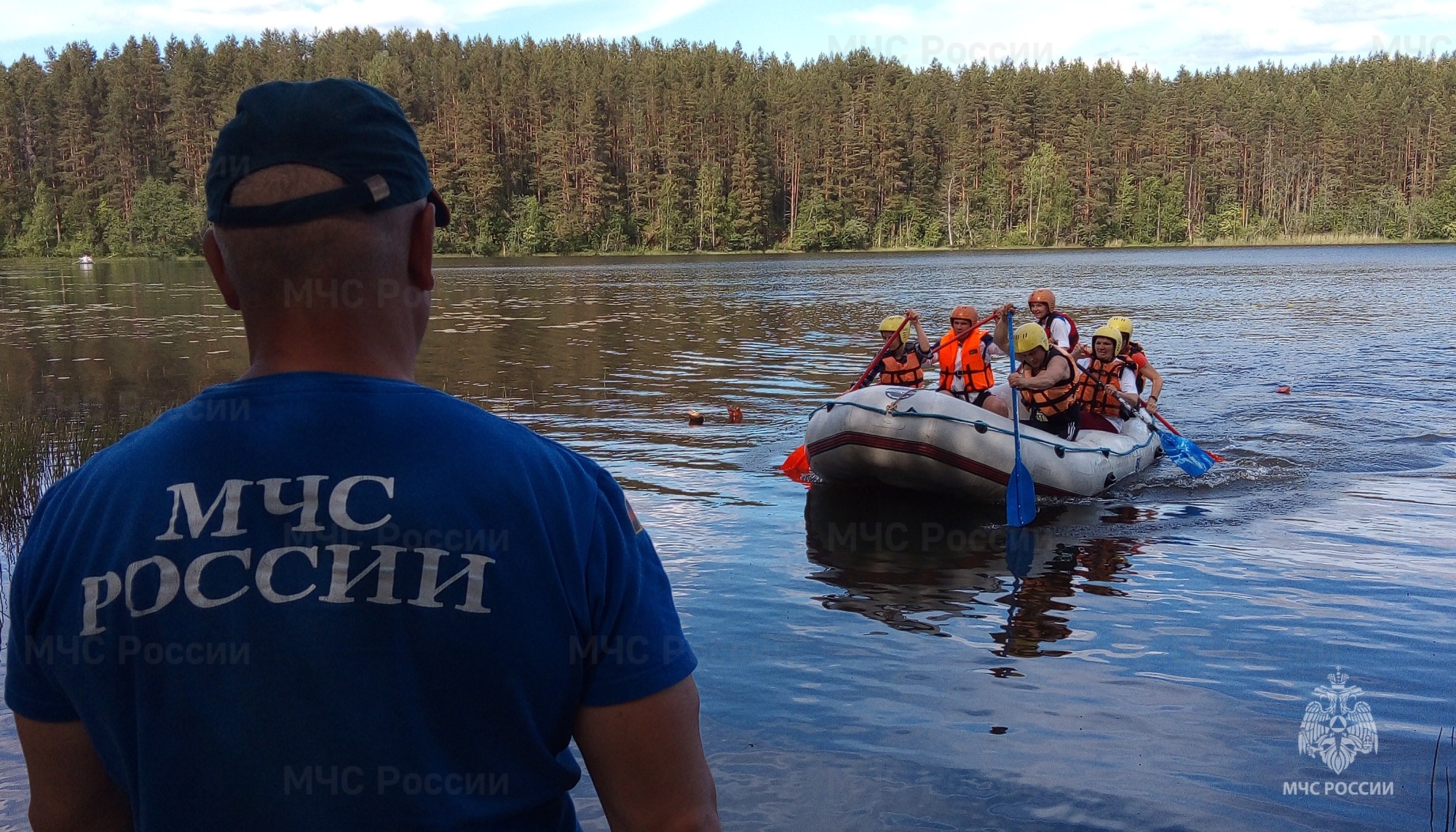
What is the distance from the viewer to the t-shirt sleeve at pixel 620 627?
1.29 meters

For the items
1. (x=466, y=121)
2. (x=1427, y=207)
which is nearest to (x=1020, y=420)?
(x=466, y=121)

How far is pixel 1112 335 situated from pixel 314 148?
41.1ft

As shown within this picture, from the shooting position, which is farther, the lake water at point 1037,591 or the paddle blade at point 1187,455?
the paddle blade at point 1187,455

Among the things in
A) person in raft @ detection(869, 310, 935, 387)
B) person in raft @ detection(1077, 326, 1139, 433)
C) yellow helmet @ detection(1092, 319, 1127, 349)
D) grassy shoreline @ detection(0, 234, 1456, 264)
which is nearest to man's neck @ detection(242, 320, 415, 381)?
person in raft @ detection(869, 310, 935, 387)

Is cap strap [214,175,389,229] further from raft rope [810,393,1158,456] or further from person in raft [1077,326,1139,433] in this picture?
person in raft [1077,326,1139,433]

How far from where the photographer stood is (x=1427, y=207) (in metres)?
91.9

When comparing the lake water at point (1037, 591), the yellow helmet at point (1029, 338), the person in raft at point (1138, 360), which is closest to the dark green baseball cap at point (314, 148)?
the lake water at point (1037, 591)

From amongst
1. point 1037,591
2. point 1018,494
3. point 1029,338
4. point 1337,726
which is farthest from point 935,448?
point 1337,726

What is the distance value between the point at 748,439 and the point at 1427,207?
317ft

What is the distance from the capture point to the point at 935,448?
415 inches

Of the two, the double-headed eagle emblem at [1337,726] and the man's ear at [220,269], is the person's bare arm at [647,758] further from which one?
the double-headed eagle emblem at [1337,726]

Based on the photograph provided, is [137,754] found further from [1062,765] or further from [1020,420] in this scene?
[1020,420]

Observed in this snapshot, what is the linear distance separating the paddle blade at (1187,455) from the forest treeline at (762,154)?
76984 mm

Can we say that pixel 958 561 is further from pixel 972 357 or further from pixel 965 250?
pixel 965 250
